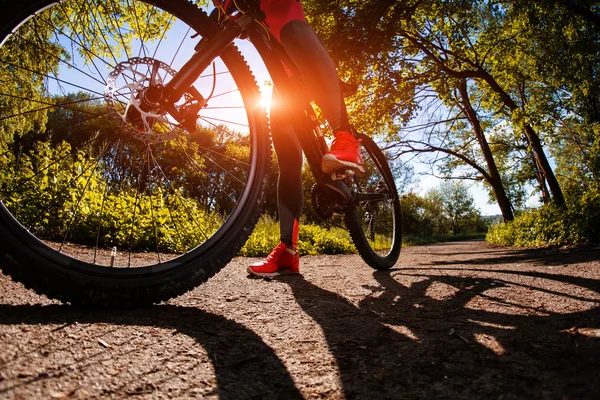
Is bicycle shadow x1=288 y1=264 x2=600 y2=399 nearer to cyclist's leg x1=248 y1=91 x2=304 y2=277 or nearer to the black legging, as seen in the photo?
cyclist's leg x1=248 y1=91 x2=304 y2=277

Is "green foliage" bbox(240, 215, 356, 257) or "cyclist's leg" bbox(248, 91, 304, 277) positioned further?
"green foliage" bbox(240, 215, 356, 257)

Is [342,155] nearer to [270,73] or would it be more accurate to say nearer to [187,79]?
[270,73]

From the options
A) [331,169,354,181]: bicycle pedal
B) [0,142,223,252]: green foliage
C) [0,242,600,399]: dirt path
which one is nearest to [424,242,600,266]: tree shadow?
[331,169,354,181]: bicycle pedal

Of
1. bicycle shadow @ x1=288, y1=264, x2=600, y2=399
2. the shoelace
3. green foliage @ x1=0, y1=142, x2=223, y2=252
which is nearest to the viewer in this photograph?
bicycle shadow @ x1=288, y1=264, x2=600, y2=399

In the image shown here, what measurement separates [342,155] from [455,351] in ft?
4.44

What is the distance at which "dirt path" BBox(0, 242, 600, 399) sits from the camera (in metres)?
0.73

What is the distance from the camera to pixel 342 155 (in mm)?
2115

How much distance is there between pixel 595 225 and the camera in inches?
233

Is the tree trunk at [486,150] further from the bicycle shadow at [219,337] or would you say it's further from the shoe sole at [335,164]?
the bicycle shadow at [219,337]

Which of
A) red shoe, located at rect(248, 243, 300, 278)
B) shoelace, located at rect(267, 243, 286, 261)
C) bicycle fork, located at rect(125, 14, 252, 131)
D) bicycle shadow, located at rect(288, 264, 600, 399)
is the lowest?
bicycle shadow, located at rect(288, 264, 600, 399)

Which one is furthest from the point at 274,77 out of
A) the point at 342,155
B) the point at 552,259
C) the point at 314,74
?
the point at 552,259

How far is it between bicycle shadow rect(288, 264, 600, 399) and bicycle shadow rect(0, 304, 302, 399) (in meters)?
0.17

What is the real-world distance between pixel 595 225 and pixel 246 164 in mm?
6621

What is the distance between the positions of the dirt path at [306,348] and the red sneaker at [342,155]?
818 mm
